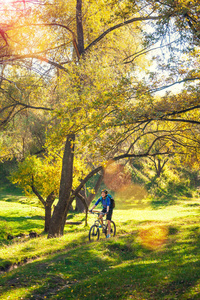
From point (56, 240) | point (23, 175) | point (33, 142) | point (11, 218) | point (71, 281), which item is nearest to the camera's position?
point (71, 281)

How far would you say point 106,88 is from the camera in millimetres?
11562

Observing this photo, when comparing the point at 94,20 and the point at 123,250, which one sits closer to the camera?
the point at 123,250

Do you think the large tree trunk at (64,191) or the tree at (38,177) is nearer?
the large tree trunk at (64,191)

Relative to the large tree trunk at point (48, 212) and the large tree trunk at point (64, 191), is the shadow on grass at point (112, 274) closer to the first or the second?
the large tree trunk at point (64, 191)

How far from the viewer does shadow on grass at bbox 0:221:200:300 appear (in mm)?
7008

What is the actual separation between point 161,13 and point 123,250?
9.14 metres

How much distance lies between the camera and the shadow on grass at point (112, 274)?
7.01 meters

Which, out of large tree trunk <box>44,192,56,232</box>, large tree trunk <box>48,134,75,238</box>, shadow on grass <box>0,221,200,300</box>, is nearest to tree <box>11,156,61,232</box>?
large tree trunk <box>44,192,56,232</box>

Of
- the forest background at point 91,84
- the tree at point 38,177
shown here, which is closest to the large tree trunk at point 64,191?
the forest background at point 91,84

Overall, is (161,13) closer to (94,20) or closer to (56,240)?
(94,20)

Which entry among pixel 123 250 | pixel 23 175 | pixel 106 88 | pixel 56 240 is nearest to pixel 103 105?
pixel 106 88

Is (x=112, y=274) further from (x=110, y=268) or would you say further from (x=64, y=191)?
(x=64, y=191)

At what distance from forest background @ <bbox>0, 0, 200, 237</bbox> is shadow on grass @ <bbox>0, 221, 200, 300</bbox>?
145 inches

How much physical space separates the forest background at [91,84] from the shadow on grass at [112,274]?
368 centimetres
